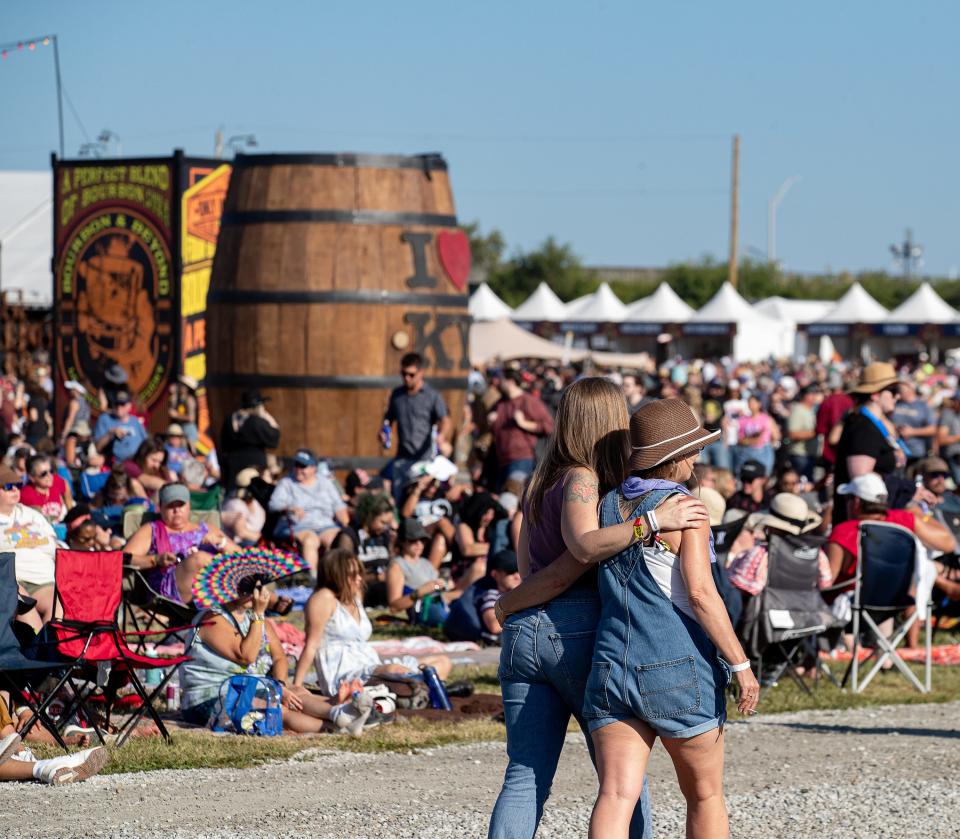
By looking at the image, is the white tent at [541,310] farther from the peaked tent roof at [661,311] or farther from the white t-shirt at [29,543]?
the white t-shirt at [29,543]

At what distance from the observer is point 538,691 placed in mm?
4043

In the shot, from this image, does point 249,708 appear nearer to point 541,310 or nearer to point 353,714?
point 353,714

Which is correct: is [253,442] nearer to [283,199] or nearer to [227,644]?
[283,199]

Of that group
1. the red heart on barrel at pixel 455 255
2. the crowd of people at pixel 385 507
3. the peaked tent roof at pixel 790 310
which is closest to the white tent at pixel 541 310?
the peaked tent roof at pixel 790 310

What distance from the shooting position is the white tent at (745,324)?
4519cm

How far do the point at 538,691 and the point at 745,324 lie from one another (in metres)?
42.6

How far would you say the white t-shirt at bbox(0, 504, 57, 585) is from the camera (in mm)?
8242

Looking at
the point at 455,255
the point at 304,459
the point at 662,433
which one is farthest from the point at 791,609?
the point at 455,255

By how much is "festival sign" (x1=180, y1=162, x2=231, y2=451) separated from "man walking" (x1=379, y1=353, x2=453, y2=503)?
4.10 metres

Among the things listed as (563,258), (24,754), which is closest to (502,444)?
(24,754)

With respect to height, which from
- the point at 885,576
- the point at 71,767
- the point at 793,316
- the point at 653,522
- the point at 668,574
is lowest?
the point at 71,767

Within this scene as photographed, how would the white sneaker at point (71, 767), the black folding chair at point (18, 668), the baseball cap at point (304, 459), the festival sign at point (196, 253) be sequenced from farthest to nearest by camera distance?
the festival sign at point (196, 253), the baseball cap at point (304, 459), the black folding chair at point (18, 668), the white sneaker at point (71, 767)

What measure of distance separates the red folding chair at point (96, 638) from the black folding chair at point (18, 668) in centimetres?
11

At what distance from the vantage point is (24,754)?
6.05 meters
